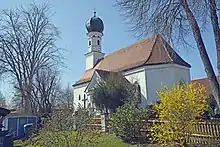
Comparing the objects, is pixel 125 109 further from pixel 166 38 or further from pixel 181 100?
pixel 166 38

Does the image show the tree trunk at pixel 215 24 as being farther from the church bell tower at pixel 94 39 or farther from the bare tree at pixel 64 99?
the church bell tower at pixel 94 39

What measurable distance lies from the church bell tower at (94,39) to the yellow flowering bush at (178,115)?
35.0m

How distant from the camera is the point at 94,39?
47.0 m

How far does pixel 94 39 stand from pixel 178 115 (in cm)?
3714

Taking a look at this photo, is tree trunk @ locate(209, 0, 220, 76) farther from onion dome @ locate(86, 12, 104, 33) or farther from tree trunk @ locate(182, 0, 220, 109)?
onion dome @ locate(86, 12, 104, 33)

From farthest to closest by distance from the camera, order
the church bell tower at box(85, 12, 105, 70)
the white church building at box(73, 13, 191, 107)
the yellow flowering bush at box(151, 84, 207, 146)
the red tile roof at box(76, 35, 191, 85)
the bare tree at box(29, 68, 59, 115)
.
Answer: the church bell tower at box(85, 12, 105, 70), the red tile roof at box(76, 35, 191, 85), the white church building at box(73, 13, 191, 107), the bare tree at box(29, 68, 59, 115), the yellow flowering bush at box(151, 84, 207, 146)

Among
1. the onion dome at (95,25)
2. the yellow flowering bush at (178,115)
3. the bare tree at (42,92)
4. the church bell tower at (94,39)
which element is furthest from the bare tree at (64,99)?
the onion dome at (95,25)

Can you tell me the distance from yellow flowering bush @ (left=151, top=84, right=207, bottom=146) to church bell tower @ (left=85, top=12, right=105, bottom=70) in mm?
34968

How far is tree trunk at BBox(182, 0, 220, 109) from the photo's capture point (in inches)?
344

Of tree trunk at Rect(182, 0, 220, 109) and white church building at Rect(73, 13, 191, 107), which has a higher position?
white church building at Rect(73, 13, 191, 107)

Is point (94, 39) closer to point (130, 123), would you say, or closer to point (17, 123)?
point (17, 123)

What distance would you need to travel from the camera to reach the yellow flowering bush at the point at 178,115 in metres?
11.2

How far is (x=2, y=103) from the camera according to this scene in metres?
46.7

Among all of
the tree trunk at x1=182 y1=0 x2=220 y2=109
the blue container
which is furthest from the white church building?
the tree trunk at x1=182 y1=0 x2=220 y2=109
